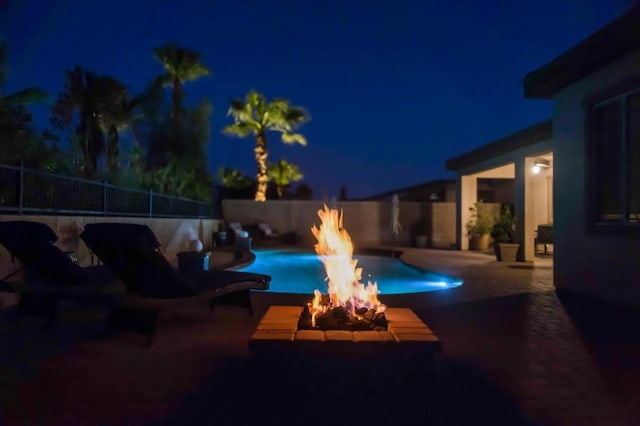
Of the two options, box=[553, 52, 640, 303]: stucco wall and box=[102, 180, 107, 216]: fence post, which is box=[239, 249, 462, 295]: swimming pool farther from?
box=[102, 180, 107, 216]: fence post

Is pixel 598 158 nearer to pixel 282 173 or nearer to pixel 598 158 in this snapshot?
pixel 598 158

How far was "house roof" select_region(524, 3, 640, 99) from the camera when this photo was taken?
6.28 m

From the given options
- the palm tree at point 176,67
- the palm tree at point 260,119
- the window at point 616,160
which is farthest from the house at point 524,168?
the palm tree at point 176,67

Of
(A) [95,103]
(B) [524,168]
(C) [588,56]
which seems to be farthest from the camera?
(A) [95,103]

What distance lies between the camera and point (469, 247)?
18328mm

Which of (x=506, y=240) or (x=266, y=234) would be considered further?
(x=266, y=234)

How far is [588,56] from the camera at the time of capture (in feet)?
23.4

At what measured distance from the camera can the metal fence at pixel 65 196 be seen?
7.19 metres

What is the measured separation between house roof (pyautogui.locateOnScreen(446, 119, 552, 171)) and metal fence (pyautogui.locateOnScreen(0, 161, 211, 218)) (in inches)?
383

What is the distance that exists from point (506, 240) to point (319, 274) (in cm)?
523

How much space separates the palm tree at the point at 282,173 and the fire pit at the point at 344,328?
23.5 metres

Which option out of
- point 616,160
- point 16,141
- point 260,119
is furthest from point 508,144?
point 260,119

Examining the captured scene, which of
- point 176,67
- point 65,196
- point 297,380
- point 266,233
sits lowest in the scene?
point 297,380

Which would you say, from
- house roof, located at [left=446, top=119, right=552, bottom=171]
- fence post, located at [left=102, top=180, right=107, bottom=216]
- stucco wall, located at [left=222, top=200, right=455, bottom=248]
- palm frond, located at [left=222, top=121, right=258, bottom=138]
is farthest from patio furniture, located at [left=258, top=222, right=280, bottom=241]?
fence post, located at [left=102, top=180, right=107, bottom=216]
